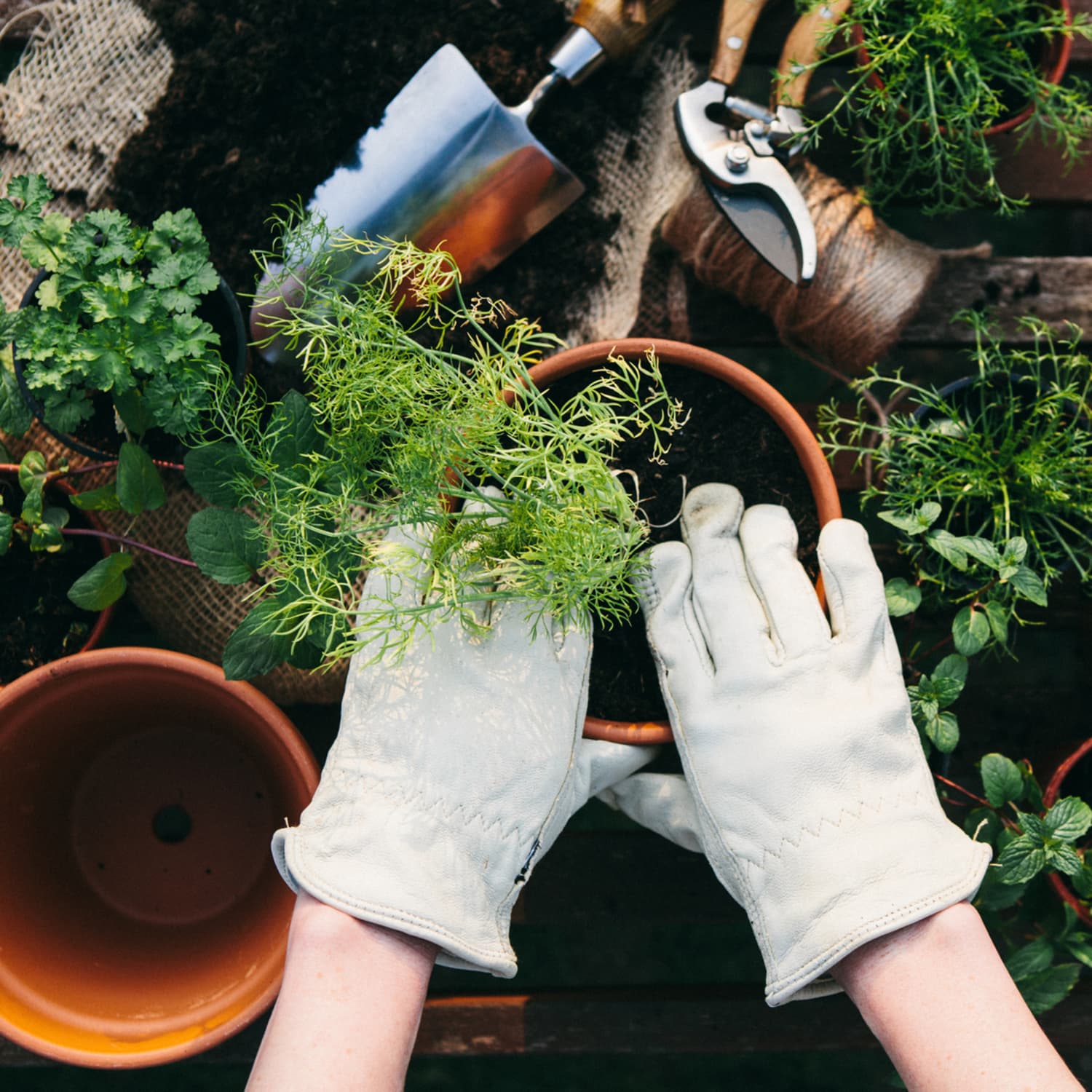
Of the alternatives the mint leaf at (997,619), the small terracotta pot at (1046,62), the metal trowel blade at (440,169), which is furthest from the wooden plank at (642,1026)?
the small terracotta pot at (1046,62)

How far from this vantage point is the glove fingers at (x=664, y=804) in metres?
0.92

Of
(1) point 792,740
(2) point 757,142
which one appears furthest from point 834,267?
(1) point 792,740

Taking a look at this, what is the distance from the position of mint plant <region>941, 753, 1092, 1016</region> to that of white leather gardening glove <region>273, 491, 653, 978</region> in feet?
1.40

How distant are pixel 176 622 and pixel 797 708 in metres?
0.69

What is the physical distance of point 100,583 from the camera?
2.86 feet

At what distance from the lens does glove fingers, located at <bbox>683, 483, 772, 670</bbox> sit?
868mm

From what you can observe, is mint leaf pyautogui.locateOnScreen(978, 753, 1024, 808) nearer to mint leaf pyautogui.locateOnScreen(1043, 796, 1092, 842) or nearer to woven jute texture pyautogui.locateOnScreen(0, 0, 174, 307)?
mint leaf pyautogui.locateOnScreen(1043, 796, 1092, 842)

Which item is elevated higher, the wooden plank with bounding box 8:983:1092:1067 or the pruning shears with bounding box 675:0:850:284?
the pruning shears with bounding box 675:0:850:284

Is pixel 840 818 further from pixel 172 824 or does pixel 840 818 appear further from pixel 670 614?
pixel 172 824

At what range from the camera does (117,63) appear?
38.7 inches

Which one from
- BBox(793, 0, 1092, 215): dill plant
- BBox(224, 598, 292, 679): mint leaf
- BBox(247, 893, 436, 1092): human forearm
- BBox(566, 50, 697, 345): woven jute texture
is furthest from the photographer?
BBox(566, 50, 697, 345): woven jute texture

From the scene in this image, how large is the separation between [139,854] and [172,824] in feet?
0.18

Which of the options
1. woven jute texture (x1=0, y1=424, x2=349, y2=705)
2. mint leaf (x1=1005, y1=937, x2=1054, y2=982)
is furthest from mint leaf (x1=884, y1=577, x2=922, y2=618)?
woven jute texture (x1=0, y1=424, x2=349, y2=705)

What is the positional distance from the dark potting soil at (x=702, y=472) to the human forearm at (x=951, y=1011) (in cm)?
30
